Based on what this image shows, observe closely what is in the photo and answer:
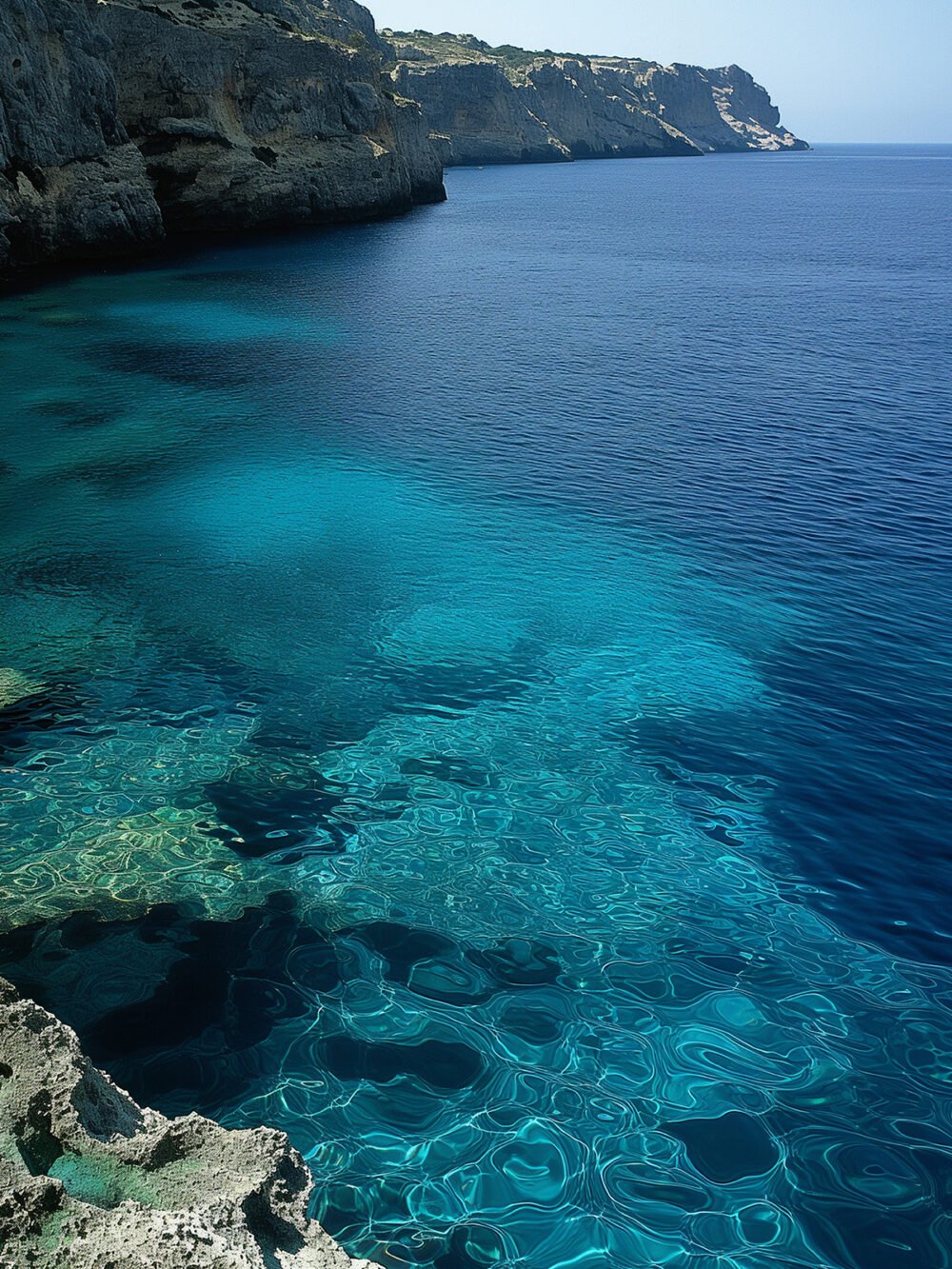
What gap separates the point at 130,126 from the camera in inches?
2442

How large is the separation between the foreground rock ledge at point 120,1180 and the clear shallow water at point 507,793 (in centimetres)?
244

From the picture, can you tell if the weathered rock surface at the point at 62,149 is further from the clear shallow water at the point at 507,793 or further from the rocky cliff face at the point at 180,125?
the clear shallow water at the point at 507,793

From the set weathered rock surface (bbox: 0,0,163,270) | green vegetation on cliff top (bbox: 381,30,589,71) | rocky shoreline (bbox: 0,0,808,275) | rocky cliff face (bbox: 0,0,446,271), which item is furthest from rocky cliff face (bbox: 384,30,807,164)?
weathered rock surface (bbox: 0,0,163,270)

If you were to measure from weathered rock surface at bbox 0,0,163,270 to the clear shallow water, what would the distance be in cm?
1933

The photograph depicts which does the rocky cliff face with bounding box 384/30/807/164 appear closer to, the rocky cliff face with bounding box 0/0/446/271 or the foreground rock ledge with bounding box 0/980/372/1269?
the rocky cliff face with bounding box 0/0/446/271

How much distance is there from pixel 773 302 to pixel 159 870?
4660 centimetres

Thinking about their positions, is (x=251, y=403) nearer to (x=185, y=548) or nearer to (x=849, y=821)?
(x=185, y=548)

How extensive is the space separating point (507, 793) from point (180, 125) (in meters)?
61.9

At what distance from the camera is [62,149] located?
170ft

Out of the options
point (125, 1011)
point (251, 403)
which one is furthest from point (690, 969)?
point (251, 403)

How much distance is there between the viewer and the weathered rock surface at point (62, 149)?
156 feet

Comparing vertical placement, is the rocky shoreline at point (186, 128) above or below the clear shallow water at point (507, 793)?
above

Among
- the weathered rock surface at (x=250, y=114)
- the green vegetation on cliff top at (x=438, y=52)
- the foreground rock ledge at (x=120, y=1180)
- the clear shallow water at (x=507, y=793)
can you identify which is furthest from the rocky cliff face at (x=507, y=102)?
the foreground rock ledge at (x=120, y=1180)

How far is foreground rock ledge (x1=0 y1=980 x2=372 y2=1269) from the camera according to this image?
224 inches
